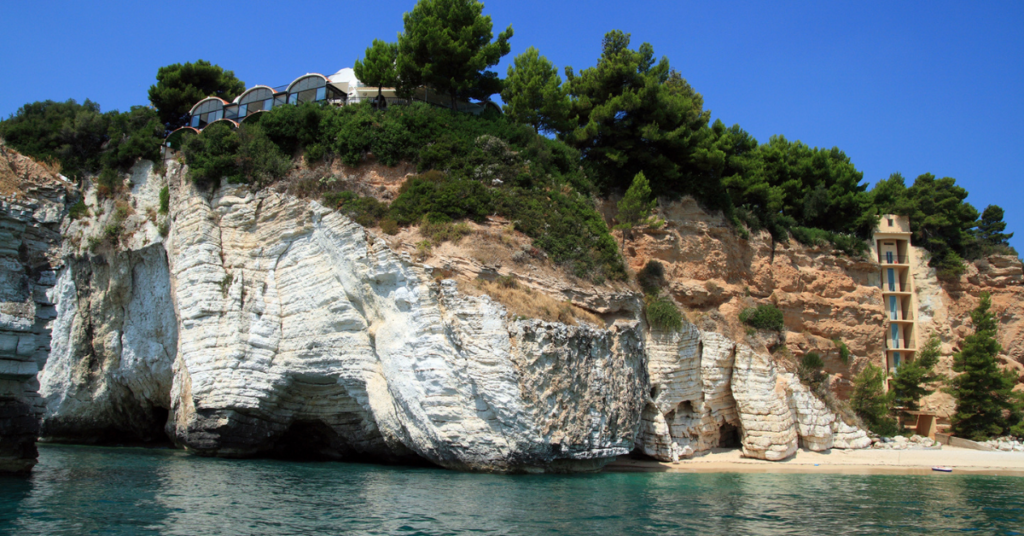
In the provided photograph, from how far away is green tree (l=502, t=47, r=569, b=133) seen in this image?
29.5 metres

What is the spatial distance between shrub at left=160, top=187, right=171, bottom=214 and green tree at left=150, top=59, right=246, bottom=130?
9336 millimetres

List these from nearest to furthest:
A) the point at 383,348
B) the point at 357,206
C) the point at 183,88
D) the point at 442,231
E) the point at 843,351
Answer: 1. the point at 383,348
2. the point at 442,231
3. the point at 357,206
4. the point at 843,351
5. the point at 183,88

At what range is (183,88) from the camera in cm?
3325

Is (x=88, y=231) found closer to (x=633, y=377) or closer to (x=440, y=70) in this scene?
(x=440, y=70)

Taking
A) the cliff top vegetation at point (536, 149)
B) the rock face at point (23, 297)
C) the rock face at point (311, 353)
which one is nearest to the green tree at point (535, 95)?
the cliff top vegetation at point (536, 149)

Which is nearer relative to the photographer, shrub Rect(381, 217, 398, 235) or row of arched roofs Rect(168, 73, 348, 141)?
shrub Rect(381, 217, 398, 235)

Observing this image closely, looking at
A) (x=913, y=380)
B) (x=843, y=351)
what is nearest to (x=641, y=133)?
(x=843, y=351)

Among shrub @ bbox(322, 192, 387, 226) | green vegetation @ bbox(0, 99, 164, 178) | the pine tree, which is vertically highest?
green vegetation @ bbox(0, 99, 164, 178)

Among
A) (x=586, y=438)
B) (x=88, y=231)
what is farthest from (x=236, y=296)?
(x=586, y=438)

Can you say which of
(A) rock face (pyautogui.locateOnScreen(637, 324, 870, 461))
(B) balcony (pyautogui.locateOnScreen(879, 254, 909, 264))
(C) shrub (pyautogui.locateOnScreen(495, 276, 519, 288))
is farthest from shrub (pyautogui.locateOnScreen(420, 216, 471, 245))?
(B) balcony (pyautogui.locateOnScreen(879, 254, 909, 264))

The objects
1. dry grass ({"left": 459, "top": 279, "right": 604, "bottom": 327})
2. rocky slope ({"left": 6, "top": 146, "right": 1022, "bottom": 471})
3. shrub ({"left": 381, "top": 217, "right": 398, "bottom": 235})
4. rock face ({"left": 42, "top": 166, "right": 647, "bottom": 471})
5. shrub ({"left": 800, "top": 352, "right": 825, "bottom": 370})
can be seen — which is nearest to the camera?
rock face ({"left": 42, "top": 166, "right": 647, "bottom": 471})

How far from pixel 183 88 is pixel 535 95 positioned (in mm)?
18492

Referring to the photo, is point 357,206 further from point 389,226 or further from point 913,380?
point 913,380

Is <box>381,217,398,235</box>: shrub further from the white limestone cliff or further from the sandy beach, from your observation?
the sandy beach
